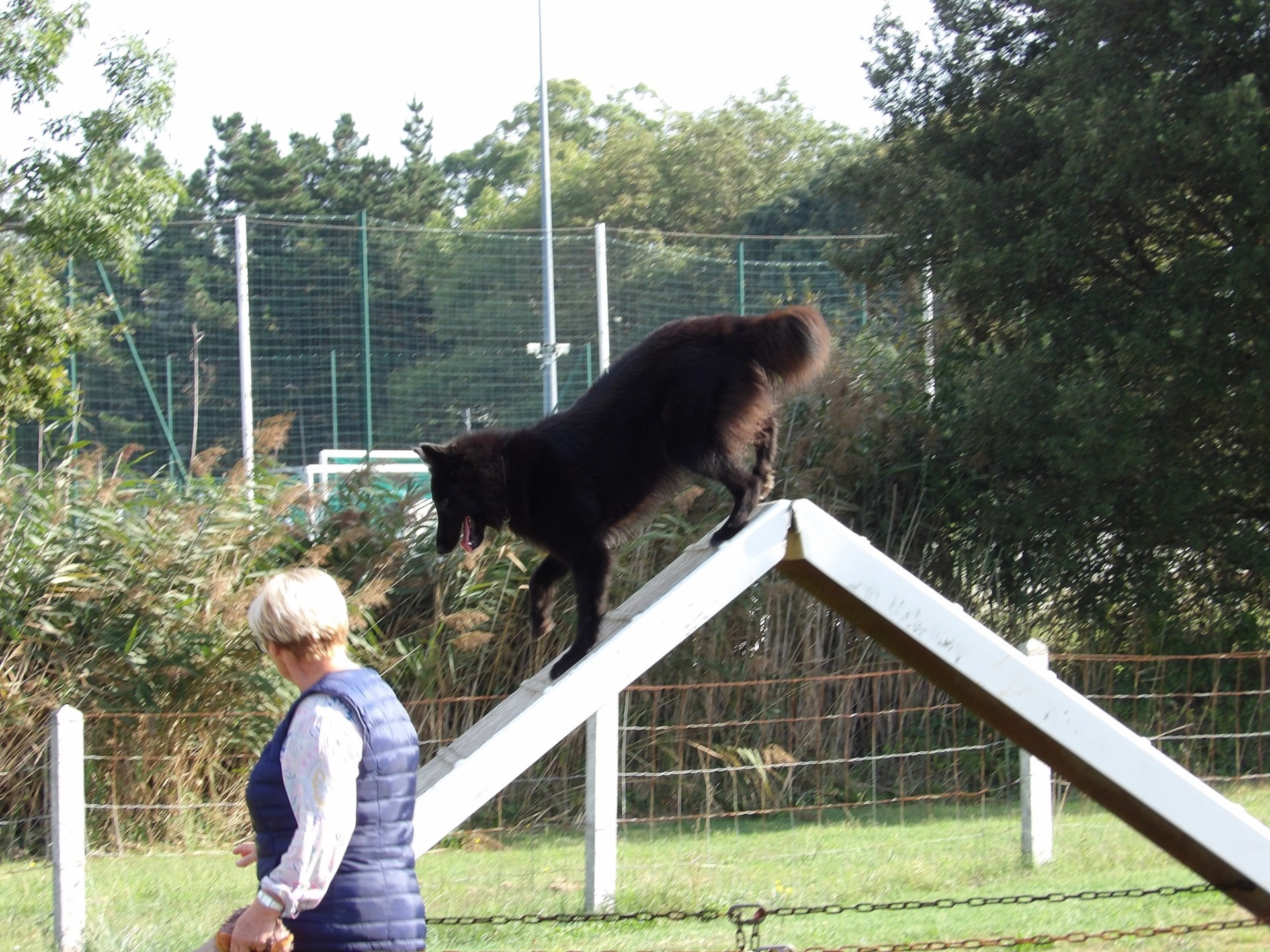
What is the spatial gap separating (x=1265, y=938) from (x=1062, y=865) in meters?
1.47

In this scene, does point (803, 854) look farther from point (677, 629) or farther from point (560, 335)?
point (560, 335)

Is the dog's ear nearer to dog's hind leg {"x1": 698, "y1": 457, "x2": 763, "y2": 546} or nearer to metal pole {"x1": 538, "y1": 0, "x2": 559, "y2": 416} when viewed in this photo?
dog's hind leg {"x1": 698, "y1": 457, "x2": 763, "y2": 546}

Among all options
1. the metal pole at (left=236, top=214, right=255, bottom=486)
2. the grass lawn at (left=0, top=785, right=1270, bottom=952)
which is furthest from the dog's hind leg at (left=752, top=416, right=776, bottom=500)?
the metal pole at (left=236, top=214, right=255, bottom=486)

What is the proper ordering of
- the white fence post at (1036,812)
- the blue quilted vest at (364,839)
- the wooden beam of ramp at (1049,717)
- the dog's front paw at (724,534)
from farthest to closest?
the white fence post at (1036,812)
the dog's front paw at (724,534)
the wooden beam of ramp at (1049,717)
the blue quilted vest at (364,839)

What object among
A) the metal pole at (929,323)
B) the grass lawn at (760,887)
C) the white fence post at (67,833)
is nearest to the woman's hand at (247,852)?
the grass lawn at (760,887)

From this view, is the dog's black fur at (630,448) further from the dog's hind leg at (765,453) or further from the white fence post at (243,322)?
the white fence post at (243,322)

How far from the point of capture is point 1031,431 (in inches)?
351

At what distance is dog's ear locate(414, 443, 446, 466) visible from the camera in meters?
5.05

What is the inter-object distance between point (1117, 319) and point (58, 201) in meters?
7.32

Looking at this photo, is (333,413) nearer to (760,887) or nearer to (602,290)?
(602,290)

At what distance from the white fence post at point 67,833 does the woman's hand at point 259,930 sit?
3053 millimetres

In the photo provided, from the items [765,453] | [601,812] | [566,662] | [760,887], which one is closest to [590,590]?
[566,662]

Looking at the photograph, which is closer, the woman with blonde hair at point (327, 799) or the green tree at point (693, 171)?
the woman with blonde hair at point (327, 799)

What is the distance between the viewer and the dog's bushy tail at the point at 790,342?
4660 millimetres
